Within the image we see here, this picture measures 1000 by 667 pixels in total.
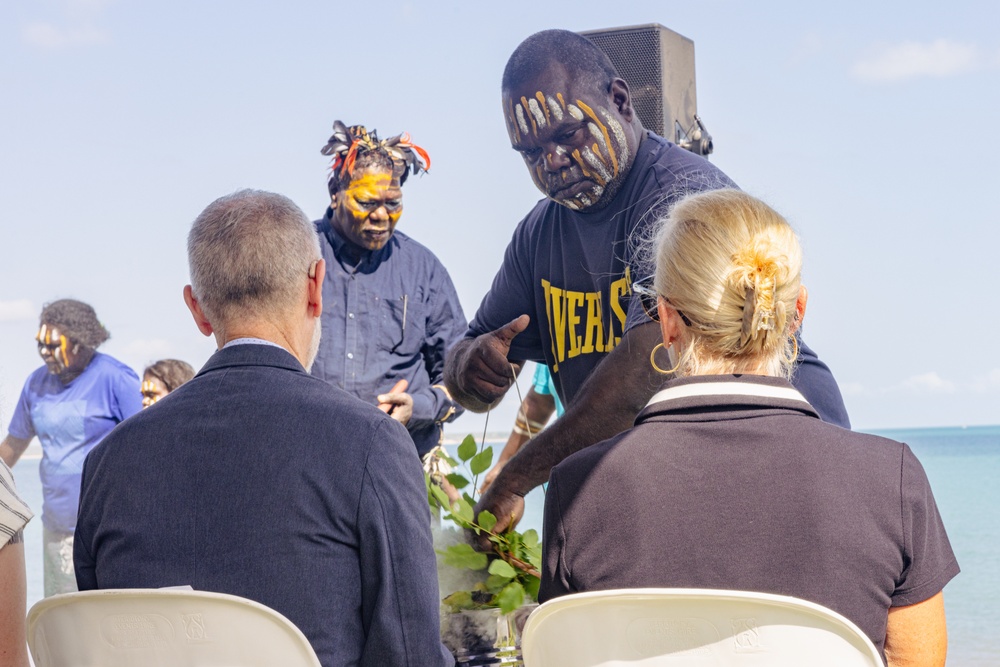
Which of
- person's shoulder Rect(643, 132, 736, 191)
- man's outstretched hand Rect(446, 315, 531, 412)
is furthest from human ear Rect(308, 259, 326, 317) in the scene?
person's shoulder Rect(643, 132, 736, 191)

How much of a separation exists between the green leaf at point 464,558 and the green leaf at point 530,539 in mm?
77

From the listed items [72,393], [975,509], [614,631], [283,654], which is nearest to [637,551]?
[614,631]

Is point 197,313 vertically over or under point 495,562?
over

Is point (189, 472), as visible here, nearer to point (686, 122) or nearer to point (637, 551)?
point (637, 551)

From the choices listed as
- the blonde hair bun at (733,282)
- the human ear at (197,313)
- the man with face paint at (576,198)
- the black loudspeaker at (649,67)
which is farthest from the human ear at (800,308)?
the black loudspeaker at (649,67)

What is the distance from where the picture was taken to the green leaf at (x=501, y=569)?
1.87 meters

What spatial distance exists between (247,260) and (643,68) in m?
1.99

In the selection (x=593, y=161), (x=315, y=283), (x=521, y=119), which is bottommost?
(x=315, y=283)

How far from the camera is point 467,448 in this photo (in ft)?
6.97

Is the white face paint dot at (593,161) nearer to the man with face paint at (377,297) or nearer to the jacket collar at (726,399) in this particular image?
the jacket collar at (726,399)

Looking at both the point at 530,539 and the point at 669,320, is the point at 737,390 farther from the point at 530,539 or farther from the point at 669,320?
the point at 530,539

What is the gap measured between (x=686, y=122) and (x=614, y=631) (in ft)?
8.78

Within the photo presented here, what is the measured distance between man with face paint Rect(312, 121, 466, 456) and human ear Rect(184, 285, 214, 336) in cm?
242

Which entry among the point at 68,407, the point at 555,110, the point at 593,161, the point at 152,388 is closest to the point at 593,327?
the point at 593,161
